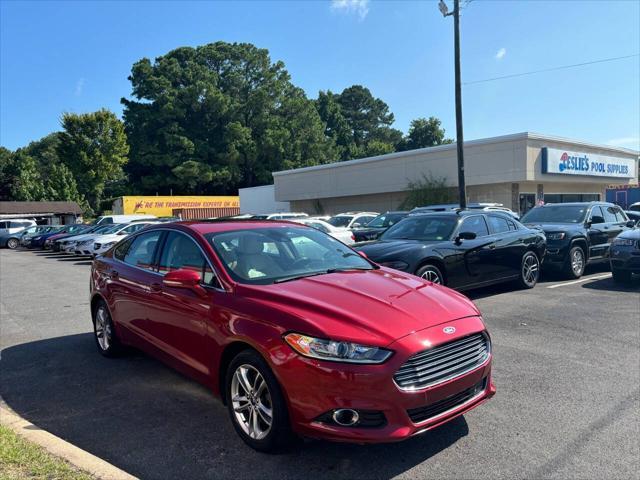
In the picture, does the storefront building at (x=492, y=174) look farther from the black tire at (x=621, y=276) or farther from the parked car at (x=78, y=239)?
the parked car at (x=78, y=239)

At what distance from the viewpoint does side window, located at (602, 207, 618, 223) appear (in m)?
12.5

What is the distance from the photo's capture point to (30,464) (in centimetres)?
323

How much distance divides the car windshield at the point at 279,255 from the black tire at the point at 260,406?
0.67 meters

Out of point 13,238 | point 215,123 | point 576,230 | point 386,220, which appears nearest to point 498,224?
point 576,230

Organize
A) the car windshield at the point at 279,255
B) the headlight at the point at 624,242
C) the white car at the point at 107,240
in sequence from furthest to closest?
the white car at the point at 107,240, the headlight at the point at 624,242, the car windshield at the point at 279,255

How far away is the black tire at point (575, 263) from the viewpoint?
35.9 feet

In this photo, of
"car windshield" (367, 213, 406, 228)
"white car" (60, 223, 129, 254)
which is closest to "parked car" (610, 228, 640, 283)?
"car windshield" (367, 213, 406, 228)

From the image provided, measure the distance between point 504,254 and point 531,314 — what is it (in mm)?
1876

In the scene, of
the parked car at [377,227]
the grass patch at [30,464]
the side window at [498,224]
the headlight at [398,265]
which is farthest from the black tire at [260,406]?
the parked car at [377,227]

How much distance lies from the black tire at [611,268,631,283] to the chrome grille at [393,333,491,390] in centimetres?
797

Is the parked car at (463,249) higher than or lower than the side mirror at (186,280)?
lower

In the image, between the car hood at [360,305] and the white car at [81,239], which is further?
the white car at [81,239]

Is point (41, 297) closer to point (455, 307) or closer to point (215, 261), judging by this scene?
point (215, 261)

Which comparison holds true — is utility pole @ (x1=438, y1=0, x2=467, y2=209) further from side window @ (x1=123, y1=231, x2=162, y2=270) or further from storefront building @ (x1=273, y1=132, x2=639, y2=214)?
side window @ (x1=123, y1=231, x2=162, y2=270)
